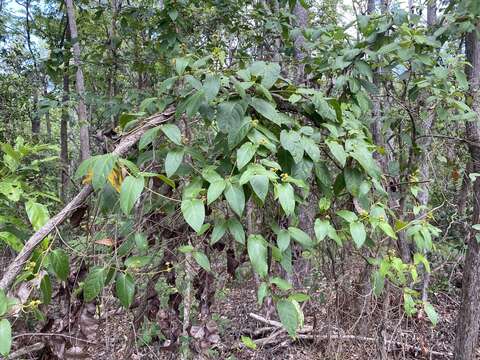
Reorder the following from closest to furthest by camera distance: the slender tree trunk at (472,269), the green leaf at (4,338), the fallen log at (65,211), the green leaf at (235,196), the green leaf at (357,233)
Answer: the green leaf at (4,338), the fallen log at (65,211), the green leaf at (235,196), the green leaf at (357,233), the slender tree trunk at (472,269)

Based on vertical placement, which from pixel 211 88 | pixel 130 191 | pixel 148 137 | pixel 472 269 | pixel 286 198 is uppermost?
pixel 211 88

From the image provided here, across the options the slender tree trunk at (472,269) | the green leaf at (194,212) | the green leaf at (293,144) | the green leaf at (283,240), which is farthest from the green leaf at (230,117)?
the slender tree trunk at (472,269)

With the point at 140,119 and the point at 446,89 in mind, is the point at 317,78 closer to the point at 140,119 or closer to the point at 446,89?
the point at 446,89

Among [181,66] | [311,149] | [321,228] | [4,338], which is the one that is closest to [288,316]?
[321,228]

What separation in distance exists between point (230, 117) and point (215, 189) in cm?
26

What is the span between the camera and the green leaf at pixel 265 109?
1.20 metres

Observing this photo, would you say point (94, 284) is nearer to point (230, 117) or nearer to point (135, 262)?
point (135, 262)

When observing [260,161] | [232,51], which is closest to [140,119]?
[260,161]

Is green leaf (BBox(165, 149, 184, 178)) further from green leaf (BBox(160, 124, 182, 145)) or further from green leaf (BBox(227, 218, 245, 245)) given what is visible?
green leaf (BBox(227, 218, 245, 245))

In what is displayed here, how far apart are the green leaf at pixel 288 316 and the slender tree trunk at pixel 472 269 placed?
1873 mm

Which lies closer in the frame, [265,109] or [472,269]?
[265,109]

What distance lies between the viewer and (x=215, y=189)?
1069 millimetres

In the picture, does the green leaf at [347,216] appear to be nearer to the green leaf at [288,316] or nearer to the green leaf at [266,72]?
the green leaf at [288,316]

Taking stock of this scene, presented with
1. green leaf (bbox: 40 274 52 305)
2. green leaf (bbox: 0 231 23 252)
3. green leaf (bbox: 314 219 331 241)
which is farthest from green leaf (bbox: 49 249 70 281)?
green leaf (bbox: 314 219 331 241)
